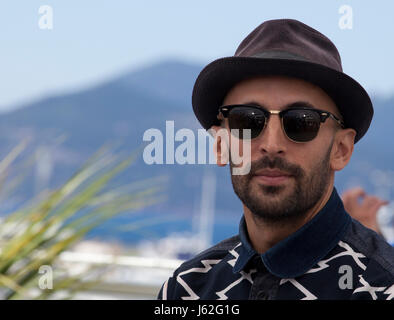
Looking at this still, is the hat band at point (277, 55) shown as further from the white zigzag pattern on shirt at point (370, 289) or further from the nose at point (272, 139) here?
the white zigzag pattern on shirt at point (370, 289)

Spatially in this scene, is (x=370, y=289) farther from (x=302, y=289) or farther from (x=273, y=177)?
(x=273, y=177)

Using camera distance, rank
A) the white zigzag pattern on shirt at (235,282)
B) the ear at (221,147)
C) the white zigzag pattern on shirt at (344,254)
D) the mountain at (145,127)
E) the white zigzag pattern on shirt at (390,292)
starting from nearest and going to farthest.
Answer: the white zigzag pattern on shirt at (390,292)
the white zigzag pattern on shirt at (344,254)
the white zigzag pattern on shirt at (235,282)
the ear at (221,147)
the mountain at (145,127)

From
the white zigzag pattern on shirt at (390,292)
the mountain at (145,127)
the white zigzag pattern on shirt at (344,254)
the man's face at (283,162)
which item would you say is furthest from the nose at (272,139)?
the mountain at (145,127)

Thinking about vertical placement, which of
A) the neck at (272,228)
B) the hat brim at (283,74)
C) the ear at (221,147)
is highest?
the hat brim at (283,74)

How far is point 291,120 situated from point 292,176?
14cm

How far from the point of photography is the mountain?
92.3 metres

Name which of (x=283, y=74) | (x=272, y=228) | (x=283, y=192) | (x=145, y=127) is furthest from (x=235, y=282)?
(x=145, y=127)

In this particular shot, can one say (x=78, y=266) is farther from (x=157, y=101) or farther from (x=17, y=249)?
(x=157, y=101)

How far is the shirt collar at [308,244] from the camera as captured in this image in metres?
1.69

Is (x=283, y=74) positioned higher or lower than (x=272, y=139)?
higher

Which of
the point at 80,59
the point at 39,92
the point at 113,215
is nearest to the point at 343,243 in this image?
the point at 113,215

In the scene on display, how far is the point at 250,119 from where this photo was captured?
175 centimetres

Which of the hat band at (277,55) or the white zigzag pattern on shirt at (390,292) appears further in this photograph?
the hat band at (277,55)

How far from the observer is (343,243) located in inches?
67.3
